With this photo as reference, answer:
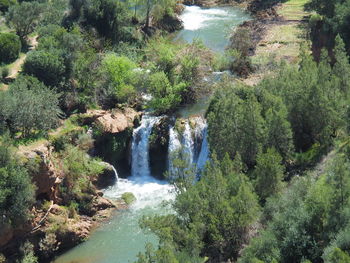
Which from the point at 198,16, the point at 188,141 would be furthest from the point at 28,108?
the point at 198,16

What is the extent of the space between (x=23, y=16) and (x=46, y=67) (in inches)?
567

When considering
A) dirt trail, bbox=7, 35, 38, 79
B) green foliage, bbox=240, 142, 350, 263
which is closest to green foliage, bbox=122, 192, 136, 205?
dirt trail, bbox=7, 35, 38, 79

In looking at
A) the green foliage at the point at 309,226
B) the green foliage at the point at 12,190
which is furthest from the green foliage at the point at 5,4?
the green foliage at the point at 309,226

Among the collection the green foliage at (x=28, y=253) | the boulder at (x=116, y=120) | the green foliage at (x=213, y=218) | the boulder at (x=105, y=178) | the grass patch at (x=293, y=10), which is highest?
the grass patch at (x=293, y=10)

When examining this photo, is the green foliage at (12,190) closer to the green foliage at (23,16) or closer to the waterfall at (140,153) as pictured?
the waterfall at (140,153)

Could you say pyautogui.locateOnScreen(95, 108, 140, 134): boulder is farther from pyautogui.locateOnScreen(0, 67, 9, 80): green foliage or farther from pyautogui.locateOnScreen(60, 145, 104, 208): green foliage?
pyautogui.locateOnScreen(0, 67, 9, 80): green foliage

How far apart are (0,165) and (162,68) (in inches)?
900

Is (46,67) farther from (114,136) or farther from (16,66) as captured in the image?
(114,136)

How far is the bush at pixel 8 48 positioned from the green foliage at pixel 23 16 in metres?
4.57

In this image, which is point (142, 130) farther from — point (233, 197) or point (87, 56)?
point (233, 197)

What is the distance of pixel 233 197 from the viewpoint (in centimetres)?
3070

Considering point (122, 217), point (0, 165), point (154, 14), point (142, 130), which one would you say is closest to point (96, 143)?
point (142, 130)

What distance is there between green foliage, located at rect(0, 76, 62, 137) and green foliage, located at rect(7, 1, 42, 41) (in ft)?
55.2

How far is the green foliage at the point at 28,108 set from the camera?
42.2m
